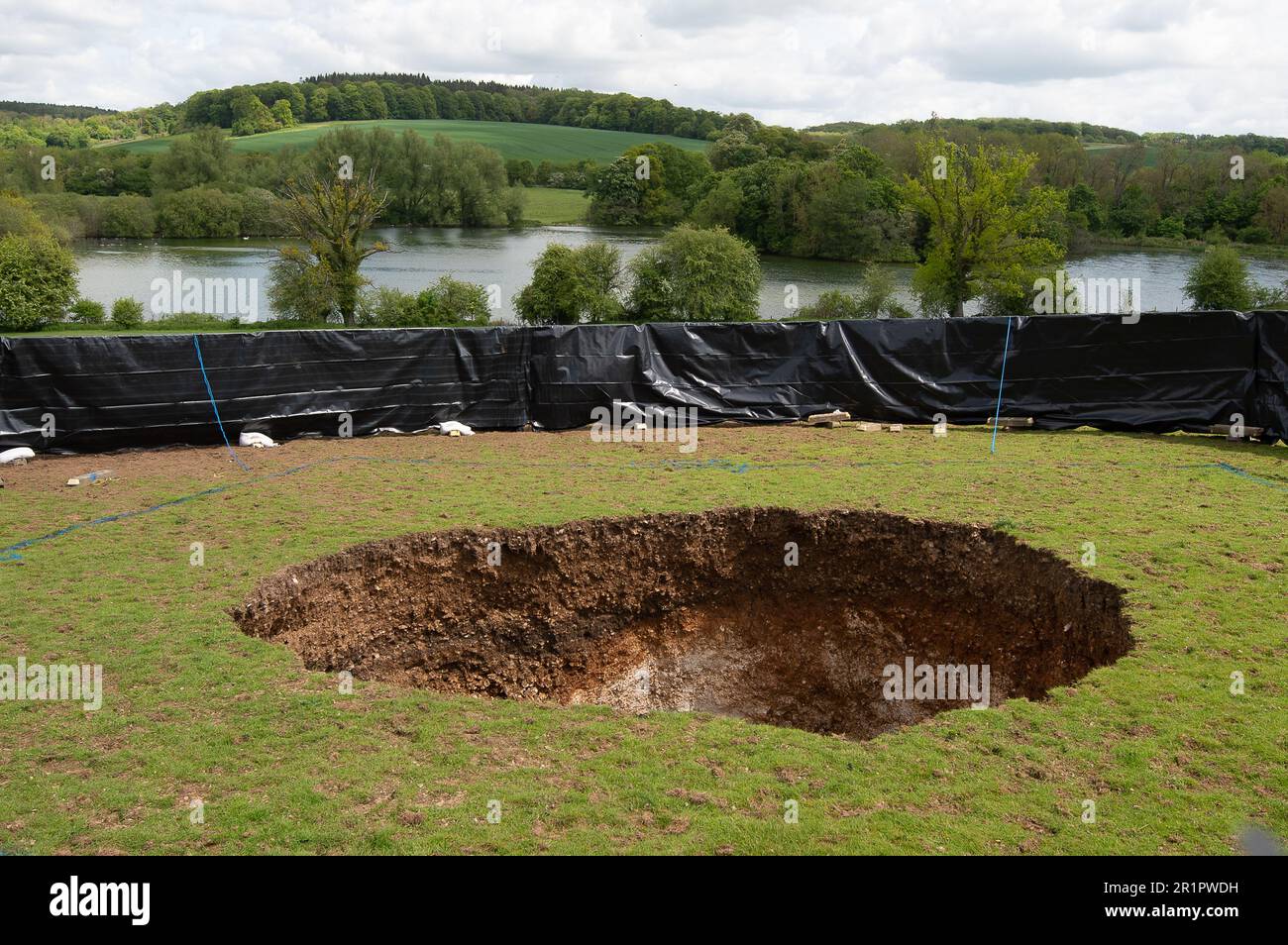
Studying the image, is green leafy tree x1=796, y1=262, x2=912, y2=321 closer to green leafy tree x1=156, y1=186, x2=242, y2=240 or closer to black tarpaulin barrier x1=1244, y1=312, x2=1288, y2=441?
black tarpaulin barrier x1=1244, y1=312, x2=1288, y2=441

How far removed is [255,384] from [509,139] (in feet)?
192

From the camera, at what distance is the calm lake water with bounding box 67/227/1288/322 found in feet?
123

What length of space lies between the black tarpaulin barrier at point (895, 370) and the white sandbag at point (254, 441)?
4.18m

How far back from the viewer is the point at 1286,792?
16.6 feet

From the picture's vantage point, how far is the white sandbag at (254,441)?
44.8 ft

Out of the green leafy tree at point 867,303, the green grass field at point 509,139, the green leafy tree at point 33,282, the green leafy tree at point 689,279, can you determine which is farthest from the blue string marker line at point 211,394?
the green grass field at point 509,139

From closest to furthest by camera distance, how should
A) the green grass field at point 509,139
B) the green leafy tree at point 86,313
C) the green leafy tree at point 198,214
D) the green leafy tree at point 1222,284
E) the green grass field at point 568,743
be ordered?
1. the green grass field at point 568,743
2. the green leafy tree at point 86,313
3. the green leafy tree at point 1222,284
4. the green leafy tree at point 198,214
5. the green grass field at point 509,139

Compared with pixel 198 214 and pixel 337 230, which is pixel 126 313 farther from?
pixel 198 214

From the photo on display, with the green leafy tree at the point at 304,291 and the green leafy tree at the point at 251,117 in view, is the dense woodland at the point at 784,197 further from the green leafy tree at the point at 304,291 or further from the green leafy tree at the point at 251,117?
the green leafy tree at the point at 251,117

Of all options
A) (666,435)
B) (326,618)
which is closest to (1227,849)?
(326,618)

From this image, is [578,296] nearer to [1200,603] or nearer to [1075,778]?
[1200,603]

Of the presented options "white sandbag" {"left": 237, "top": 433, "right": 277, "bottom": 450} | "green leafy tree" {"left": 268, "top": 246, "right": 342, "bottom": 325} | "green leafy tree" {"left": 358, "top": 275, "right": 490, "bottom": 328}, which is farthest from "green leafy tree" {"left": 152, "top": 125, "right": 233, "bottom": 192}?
"white sandbag" {"left": 237, "top": 433, "right": 277, "bottom": 450}

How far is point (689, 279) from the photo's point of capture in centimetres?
2994

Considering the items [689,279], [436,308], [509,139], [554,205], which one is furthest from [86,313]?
[509,139]
